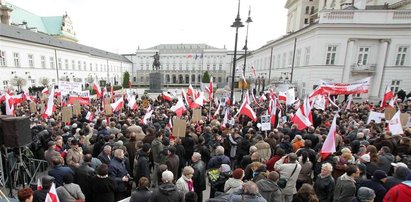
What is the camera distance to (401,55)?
26.8 meters

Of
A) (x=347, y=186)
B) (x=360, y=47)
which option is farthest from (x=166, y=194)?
(x=360, y=47)

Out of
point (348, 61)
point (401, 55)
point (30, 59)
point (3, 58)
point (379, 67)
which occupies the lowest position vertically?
point (3, 58)

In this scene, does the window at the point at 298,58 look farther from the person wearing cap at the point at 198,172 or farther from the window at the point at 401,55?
the person wearing cap at the point at 198,172

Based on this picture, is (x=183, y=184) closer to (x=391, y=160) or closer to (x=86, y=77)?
(x=391, y=160)

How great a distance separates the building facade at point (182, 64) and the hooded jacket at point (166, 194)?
3293 inches

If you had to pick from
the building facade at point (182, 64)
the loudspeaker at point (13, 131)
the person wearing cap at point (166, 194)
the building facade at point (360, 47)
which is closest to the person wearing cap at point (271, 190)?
the person wearing cap at point (166, 194)

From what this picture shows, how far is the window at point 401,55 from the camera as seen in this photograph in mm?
26602

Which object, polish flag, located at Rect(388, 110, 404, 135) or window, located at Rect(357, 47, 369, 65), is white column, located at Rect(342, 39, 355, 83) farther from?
polish flag, located at Rect(388, 110, 404, 135)

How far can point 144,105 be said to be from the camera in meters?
15.7

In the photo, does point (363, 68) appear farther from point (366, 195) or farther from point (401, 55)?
point (366, 195)

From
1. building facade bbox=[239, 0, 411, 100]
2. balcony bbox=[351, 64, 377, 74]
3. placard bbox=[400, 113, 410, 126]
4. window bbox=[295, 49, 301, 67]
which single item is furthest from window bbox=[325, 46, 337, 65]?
placard bbox=[400, 113, 410, 126]

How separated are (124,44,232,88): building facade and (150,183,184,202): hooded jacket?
8363 centimetres

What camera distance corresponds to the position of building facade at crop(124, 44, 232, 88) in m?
87.5

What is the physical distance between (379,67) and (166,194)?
106ft
